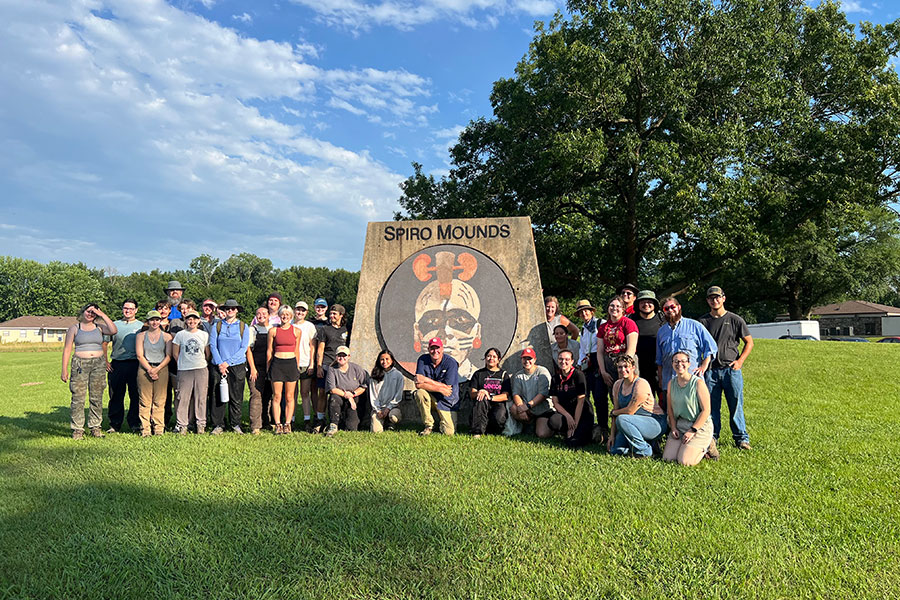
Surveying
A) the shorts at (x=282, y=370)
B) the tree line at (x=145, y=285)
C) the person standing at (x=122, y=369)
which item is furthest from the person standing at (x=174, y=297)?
the tree line at (x=145, y=285)

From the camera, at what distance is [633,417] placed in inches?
209

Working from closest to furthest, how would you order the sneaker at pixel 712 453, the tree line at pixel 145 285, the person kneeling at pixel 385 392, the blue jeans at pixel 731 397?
the sneaker at pixel 712 453 < the blue jeans at pixel 731 397 < the person kneeling at pixel 385 392 < the tree line at pixel 145 285

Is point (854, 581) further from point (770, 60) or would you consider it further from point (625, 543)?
point (770, 60)

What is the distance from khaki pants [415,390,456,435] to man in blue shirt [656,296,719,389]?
2.41 metres

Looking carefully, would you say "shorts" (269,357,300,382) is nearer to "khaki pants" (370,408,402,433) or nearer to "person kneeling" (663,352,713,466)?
"khaki pants" (370,408,402,433)

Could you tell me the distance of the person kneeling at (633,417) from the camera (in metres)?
5.25

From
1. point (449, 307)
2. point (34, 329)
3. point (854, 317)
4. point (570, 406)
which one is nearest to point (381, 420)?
point (449, 307)

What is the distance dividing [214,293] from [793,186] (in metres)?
62.9

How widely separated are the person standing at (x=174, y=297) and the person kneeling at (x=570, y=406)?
5.12m

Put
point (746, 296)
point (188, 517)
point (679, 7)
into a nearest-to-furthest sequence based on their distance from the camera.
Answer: point (188, 517)
point (679, 7)
point (746, 296)

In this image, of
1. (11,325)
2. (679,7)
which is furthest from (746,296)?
(11,325)

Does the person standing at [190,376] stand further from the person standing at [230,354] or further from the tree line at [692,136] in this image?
the tree line at [692,136]

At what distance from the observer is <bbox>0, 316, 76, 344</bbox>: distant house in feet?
183

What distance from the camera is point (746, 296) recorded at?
3062cm
